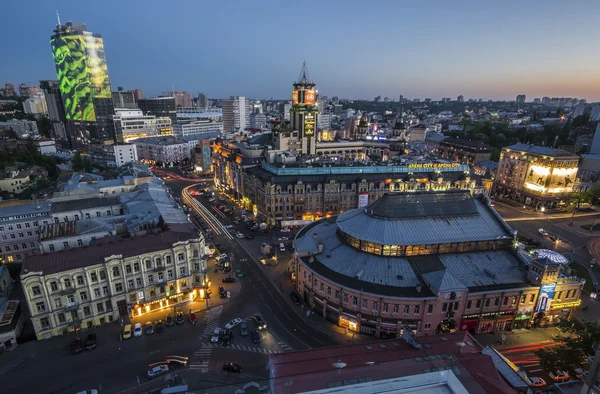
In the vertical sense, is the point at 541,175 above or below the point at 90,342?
above

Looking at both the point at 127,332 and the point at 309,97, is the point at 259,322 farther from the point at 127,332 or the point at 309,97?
the point at 309,97

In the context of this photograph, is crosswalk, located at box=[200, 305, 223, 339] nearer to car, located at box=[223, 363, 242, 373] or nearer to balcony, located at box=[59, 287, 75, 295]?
car, located at box=[223, 363, 242, 373]

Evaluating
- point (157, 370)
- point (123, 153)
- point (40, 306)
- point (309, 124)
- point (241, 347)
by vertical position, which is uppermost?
point (309, 124)

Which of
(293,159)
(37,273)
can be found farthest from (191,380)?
(293,159)

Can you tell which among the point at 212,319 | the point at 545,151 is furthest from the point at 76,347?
the point at 545,151

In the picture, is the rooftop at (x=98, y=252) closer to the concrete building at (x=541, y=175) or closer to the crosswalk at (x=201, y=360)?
the crosswalk at (x=201, y=360)

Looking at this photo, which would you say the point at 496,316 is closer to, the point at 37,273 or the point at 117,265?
the point at 117,265
